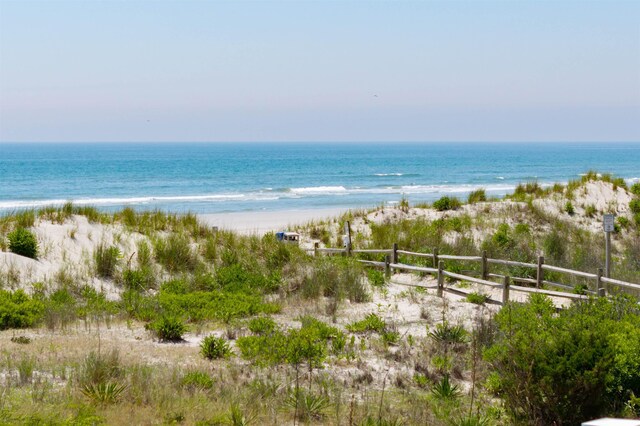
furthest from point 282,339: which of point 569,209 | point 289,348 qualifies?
point 569,209

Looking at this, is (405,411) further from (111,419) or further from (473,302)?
(473,302)

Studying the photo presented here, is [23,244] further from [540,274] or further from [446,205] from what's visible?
[446,205]

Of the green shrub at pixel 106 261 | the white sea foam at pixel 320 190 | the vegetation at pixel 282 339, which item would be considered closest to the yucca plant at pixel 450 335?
the vegetation at pixel 282 339

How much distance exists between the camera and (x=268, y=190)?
5944 centimetres

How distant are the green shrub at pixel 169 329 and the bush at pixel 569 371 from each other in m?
5.16

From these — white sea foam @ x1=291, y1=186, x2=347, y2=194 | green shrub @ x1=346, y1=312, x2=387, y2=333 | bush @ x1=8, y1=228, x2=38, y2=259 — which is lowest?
white sea foam @ x1=291, y1=186, x2=347, y2=194

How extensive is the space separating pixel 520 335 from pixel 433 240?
41.6ft

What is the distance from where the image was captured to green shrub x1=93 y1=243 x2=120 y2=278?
15711mm

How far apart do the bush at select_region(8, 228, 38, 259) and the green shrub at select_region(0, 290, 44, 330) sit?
3.85 metres

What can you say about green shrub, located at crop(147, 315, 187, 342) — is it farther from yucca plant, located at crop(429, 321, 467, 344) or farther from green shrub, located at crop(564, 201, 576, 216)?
green shrub, located at crop(564, 201, 576, 216)

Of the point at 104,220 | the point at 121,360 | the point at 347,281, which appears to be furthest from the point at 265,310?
the point at 104,220

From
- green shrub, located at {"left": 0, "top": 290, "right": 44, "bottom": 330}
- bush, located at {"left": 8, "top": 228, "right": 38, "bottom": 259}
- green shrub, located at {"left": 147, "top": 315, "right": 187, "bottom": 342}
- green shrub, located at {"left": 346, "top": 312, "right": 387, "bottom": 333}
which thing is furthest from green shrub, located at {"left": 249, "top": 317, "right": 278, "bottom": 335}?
bush, located at {"left": 8, "top": 228, "right": 38, "bottom": 259}

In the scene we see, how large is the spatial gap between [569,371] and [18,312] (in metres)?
8.94

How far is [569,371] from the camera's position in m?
6.98
